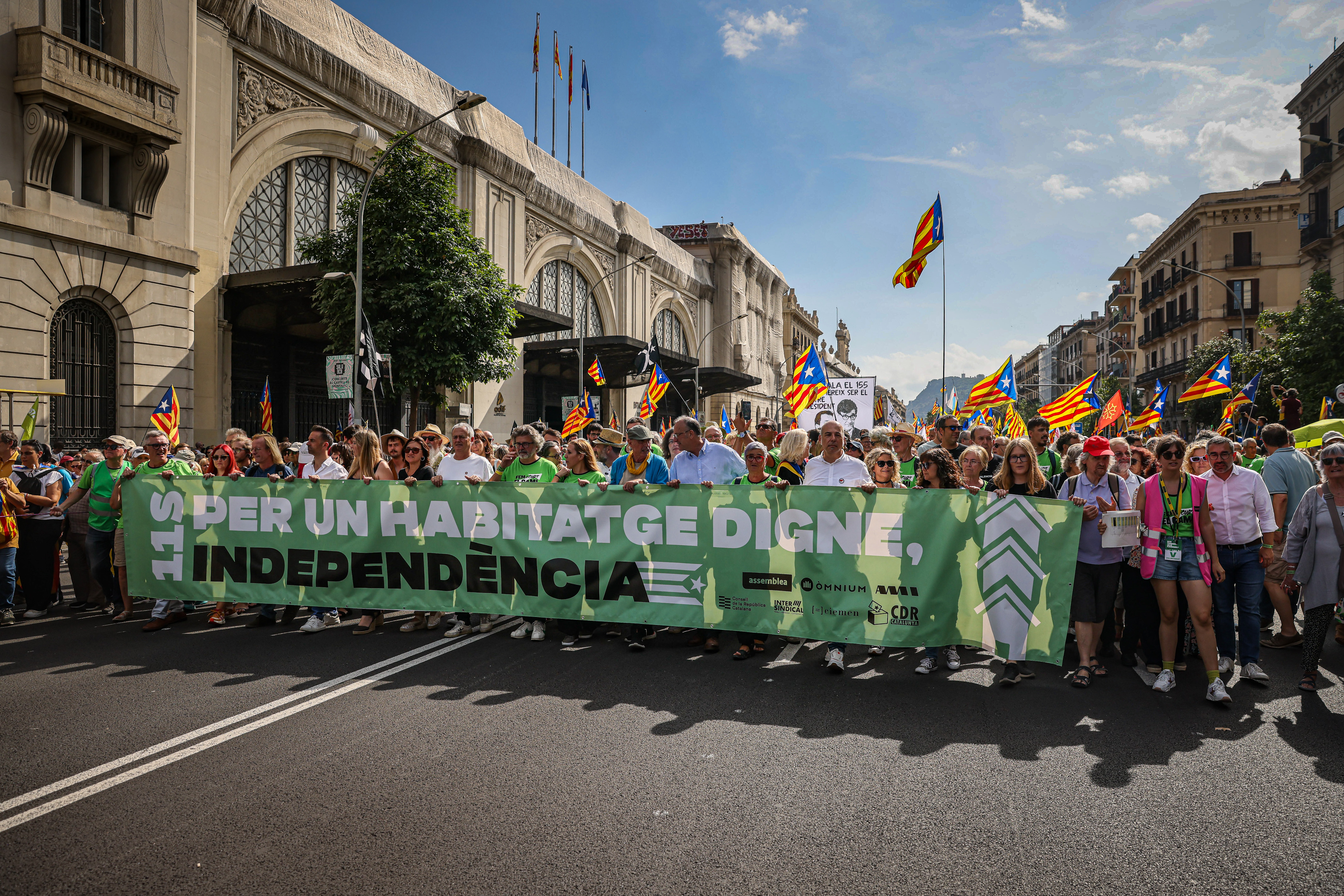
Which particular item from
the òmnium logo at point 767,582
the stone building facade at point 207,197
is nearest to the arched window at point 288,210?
the stone building facade at point 207,197

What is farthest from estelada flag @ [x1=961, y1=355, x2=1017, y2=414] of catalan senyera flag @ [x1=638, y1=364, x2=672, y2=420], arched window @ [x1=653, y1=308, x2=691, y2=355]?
arched window @ [x1=653, y1=308, x2=691, y2=355]

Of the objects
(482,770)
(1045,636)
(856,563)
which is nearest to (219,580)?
(482,770)

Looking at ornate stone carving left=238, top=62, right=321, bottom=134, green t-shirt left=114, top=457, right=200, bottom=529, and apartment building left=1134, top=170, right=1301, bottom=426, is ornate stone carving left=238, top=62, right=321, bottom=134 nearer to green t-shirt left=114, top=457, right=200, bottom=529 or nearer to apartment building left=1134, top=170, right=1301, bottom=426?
green t-shirt left=114, top=457, right=200, bottom=529

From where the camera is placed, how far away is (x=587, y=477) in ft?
23.2

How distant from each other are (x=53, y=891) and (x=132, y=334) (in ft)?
53.7

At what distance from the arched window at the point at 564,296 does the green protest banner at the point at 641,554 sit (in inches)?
1017

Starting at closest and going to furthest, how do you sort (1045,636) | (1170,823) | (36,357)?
(1170,823) < (1045,636) < (36,357)

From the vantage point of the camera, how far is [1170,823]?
3.53 metres

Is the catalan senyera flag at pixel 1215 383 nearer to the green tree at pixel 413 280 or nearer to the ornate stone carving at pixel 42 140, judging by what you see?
the green tree at pixel 413 280

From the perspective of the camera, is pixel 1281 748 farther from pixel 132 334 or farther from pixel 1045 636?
pixel 132 334

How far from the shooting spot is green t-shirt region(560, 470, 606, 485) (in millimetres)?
6988

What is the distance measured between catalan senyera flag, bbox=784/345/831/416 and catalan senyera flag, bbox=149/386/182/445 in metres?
11.1

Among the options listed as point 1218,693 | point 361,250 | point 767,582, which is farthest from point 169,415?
point 1218,693

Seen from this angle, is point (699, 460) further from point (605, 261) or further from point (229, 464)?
point (605, 261)
